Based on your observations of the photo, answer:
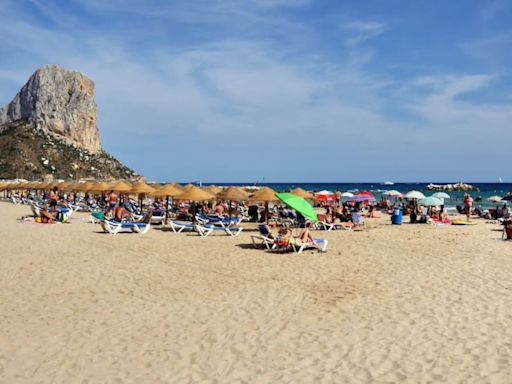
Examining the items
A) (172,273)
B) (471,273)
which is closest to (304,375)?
(172,273)

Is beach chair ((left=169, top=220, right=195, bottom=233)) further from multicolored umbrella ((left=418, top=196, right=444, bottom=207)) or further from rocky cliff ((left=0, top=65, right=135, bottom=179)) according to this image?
rocky cliff ((left=0, top=65, right=135, bottom=179))

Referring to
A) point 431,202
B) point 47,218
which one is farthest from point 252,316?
point 431,202

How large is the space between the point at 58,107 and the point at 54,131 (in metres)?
4.69

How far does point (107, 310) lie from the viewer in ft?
22.1

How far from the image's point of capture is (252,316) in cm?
653

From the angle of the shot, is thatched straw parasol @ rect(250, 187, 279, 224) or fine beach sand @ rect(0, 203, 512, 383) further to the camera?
thatched straw parasol @ rect(250, 187, 279, 224)

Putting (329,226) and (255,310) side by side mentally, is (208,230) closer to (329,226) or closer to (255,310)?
(329,226)

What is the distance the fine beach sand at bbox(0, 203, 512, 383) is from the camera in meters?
4.76

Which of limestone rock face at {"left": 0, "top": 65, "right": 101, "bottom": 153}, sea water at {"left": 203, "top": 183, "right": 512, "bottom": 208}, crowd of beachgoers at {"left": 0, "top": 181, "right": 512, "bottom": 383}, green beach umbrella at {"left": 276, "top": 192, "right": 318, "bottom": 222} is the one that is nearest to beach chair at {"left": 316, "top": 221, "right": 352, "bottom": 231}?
crowd of beachgoers at {"left": 0, "top": 181, "right": 512, "bottom": 383}

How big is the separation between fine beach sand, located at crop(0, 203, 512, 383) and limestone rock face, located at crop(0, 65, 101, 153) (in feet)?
269

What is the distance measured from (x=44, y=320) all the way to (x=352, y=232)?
40.3 feet

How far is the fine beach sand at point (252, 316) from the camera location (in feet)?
15.6

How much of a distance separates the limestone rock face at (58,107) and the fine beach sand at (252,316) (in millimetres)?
81942

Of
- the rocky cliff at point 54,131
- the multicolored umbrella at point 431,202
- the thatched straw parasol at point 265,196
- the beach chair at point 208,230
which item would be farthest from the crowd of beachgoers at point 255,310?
the rocky cliff at point 54,131
